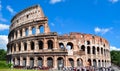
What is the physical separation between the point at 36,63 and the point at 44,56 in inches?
111

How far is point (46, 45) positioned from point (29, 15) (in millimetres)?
11136

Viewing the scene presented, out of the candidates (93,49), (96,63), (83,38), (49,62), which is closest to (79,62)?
(49,62)

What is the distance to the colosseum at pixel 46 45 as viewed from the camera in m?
55.3

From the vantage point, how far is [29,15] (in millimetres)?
62656

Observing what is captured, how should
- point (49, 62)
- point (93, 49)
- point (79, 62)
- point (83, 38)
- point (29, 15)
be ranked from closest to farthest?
1. point (49, 62)
2. point (79, 62)
3. point (83, 38)
4. point (29, 15)
5. point (93, 49)

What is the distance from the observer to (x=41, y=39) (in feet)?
187

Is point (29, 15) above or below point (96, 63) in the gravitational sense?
above

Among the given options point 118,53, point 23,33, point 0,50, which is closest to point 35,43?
point 23,33

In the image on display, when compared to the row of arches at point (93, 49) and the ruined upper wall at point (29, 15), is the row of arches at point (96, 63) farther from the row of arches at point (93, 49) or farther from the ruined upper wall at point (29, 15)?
the ruined upper wall at point (29, 15)

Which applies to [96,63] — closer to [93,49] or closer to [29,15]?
[93,49]

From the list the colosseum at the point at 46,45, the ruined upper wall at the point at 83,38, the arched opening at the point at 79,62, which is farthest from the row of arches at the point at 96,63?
the arched opening at the point at 79,62

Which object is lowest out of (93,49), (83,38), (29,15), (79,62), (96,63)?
(96,63)

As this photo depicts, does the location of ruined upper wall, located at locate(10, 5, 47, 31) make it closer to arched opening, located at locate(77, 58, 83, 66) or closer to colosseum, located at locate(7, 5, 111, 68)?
colosseum, located at locate(7, 5, 111, 68)

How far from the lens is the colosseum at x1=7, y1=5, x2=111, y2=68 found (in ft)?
181
